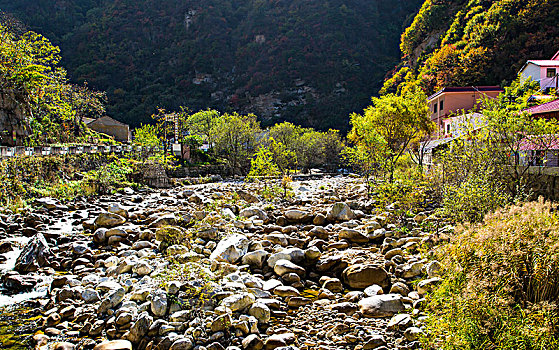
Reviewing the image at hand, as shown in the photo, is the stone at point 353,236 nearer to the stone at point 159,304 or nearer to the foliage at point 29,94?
the stone at point 159,304

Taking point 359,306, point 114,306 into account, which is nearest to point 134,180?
point 114,306

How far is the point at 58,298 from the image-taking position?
7.91 meters

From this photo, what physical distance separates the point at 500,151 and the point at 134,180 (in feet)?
88.6

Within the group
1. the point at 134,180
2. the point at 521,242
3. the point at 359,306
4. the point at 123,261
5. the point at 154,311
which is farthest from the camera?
the point at 134,180

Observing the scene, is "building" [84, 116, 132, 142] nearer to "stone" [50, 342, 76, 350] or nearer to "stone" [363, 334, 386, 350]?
"stone" [50, 342, 76, 350]

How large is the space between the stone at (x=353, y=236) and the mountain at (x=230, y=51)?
7791 centimetres

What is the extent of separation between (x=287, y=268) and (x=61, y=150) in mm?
22512

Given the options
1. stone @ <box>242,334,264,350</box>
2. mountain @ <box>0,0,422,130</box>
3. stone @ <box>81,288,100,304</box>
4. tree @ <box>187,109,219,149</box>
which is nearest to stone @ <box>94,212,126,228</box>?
stone @ <box>81,288,100,304</box>

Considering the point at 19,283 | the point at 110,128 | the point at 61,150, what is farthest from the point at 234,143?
the point at 19,283

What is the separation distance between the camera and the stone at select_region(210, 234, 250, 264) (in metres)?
10.1

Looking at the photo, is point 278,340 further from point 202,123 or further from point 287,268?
point 202,123

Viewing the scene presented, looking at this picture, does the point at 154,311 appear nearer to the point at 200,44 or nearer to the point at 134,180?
the point at 134,180

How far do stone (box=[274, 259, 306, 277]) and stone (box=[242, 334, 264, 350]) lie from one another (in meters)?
3.07

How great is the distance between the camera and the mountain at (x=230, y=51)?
93.4m
